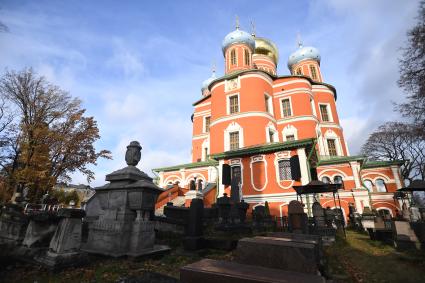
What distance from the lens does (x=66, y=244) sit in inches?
185

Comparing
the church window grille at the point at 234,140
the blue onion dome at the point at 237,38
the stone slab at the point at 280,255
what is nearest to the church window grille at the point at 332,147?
the church window grille at the point at 234,140

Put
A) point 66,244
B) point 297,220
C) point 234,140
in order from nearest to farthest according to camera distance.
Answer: point 66,244, point 297,220, point 234,140

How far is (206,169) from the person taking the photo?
84.7 feet

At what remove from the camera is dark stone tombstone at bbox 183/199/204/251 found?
6.88 m

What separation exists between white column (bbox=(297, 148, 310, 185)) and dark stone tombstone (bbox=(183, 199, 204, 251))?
11.1 meters

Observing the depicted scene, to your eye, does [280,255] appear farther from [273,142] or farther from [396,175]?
[396,175]

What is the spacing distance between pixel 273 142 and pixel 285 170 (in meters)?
6.68

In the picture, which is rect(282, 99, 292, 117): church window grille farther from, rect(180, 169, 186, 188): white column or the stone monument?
the stone monument

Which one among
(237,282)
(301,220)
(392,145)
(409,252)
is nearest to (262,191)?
(301,220)

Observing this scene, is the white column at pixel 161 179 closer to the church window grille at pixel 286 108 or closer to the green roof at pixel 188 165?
the green roof at pixel 188 165

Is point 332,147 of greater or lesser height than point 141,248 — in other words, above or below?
above

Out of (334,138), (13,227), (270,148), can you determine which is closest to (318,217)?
(270,148)

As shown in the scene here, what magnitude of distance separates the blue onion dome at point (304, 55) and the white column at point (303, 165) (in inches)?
968

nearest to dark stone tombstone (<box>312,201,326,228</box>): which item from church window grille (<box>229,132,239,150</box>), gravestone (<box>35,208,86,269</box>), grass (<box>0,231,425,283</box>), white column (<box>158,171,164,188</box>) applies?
grass (<box>0,231,425,283</box>)
